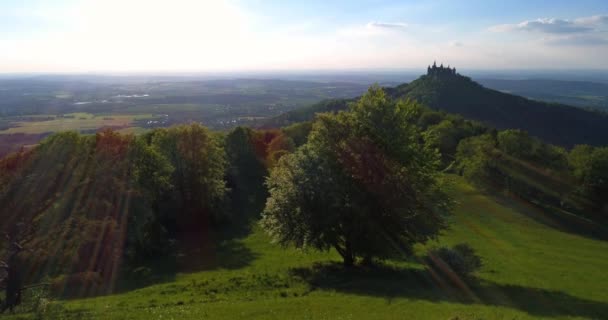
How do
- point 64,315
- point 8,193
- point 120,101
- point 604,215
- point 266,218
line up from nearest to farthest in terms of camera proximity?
point 64,315, point 8,193, point 266,218, point 604,215, point 120,101

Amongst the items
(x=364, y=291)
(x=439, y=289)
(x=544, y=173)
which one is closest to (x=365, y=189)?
(x=364, y=291)

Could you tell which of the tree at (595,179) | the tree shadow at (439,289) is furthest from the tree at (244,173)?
the tree at (595,179)

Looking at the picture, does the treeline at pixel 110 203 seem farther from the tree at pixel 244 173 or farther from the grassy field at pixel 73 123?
the grassy field at pixel 73 123

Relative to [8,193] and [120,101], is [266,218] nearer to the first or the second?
[8,193]

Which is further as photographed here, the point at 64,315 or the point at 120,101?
the point at 120,101

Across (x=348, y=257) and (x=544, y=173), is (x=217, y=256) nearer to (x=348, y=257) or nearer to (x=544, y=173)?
(x=348, y=257)

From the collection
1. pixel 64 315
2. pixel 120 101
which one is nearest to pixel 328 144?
pixel 64 315

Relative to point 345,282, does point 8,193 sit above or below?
above
